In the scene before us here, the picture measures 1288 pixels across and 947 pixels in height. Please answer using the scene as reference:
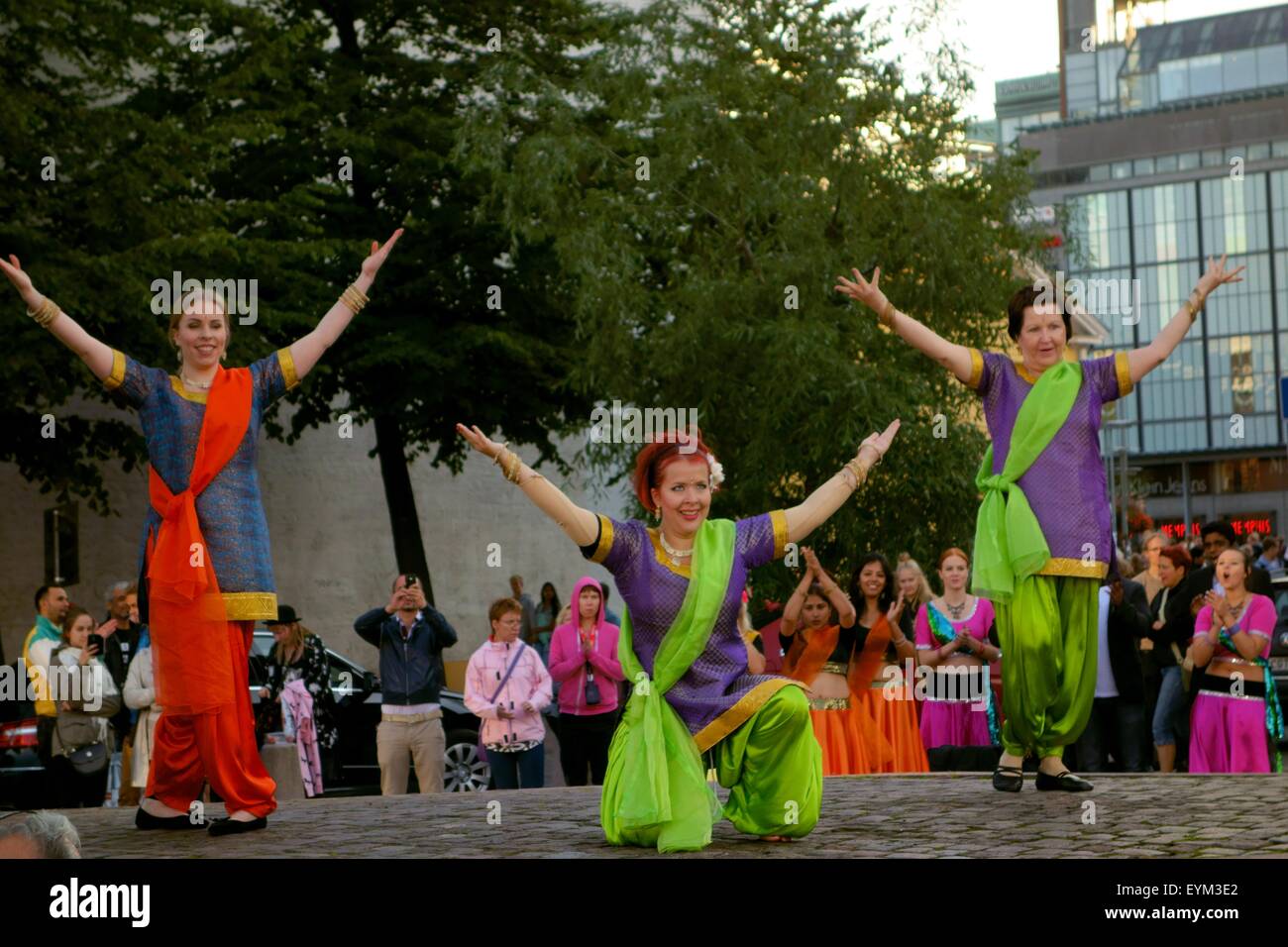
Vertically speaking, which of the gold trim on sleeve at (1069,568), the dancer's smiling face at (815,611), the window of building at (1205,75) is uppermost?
the window of building at (1205,75)

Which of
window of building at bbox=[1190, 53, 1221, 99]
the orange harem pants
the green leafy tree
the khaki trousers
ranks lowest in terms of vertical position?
the khaki trousers

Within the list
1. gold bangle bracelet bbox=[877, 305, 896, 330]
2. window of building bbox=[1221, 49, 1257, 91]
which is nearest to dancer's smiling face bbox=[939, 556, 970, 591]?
gold bangle bracelet bbox=[877, 305, 896, 330]

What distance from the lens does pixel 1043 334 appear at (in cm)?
884

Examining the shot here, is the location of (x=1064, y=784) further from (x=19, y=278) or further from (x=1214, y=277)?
(x=19, y=278)

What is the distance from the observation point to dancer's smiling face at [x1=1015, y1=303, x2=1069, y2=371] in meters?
8.85

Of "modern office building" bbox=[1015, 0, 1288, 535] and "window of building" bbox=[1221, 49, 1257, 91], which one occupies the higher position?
"window of building" bbox=[1221, 49, 1257, 91]

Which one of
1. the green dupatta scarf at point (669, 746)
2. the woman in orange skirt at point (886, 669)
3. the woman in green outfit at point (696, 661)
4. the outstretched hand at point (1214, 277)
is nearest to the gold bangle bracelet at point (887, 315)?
the woman in green outfit at point (696, 661)

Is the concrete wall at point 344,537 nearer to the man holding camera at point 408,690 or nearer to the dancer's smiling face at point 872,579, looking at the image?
the man holding camera at point 408,690

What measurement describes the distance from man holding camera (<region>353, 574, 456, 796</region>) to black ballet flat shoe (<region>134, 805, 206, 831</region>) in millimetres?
5418

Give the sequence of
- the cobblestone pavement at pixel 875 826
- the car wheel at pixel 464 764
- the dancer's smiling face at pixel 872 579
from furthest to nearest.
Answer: the car wheel at pixel 464 764, the dancer's smiling face at pixel 872 579, the cobblestone pavement at pixel 875 826

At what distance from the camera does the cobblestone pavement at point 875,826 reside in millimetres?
6820

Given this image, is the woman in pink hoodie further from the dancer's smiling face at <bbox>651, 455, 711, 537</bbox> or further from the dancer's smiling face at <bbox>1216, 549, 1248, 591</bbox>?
the dancer's smiling face at <bbox>651, 455, 711, 537</bbox>

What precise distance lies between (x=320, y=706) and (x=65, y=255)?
8.80 metres

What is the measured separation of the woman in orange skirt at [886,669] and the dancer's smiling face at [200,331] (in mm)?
5556
